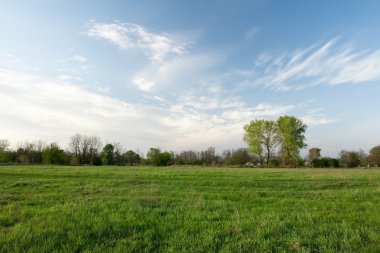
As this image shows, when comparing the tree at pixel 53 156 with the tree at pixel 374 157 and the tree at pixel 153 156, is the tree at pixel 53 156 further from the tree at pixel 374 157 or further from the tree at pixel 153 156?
the tree at pixel 374 157

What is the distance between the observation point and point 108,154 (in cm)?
10488

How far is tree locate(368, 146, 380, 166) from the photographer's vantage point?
85.1 m

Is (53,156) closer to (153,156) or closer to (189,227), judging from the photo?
(153,156)

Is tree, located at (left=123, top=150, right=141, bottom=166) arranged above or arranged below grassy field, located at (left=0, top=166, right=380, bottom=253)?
above

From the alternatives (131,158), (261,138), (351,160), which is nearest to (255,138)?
(261,138)

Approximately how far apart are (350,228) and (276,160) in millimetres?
76269

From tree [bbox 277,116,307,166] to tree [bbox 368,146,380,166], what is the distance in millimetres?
25088

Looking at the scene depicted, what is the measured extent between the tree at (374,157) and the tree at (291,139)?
2509cm

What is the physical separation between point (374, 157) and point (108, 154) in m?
89.1

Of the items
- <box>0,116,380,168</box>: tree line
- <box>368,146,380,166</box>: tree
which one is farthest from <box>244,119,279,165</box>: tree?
<box>368,146,380,166</box>: tree

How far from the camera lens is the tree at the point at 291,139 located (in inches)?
3088

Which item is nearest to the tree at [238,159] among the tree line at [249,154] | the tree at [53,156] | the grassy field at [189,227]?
the tree line at [249,154]

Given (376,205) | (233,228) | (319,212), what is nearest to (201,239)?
(233,228)

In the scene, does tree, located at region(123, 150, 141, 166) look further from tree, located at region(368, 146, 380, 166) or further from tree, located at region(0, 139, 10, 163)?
tree, located at region(368, 146, 380, 166)
